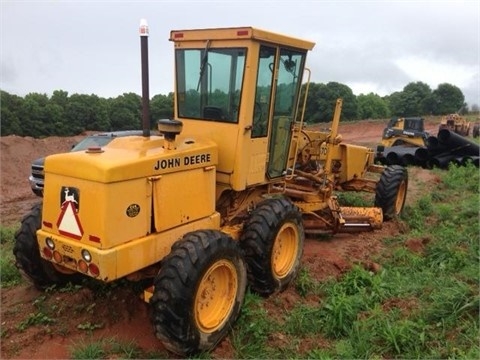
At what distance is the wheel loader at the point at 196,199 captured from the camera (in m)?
3.96

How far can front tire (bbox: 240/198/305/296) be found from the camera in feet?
16.7

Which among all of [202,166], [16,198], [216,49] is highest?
[216,49]

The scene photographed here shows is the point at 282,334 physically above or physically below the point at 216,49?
below

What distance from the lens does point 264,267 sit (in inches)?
201

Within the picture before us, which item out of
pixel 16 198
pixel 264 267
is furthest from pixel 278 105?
pixel 16 198

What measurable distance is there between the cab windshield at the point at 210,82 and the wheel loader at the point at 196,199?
0.04ft

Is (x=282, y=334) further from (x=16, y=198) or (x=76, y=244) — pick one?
(x=16, y=198)

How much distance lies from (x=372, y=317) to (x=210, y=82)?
2.90m

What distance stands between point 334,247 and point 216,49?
349 centimetres

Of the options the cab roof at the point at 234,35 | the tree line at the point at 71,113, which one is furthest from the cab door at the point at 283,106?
the tree line at the point at 71,113

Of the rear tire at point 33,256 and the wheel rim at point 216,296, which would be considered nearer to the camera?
the wheel rim at point 216,296

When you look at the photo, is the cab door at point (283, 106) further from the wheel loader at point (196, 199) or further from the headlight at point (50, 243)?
the headlight at point (50, 243)

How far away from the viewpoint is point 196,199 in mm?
4770

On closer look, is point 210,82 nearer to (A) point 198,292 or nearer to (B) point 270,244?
(B) point 270,244
